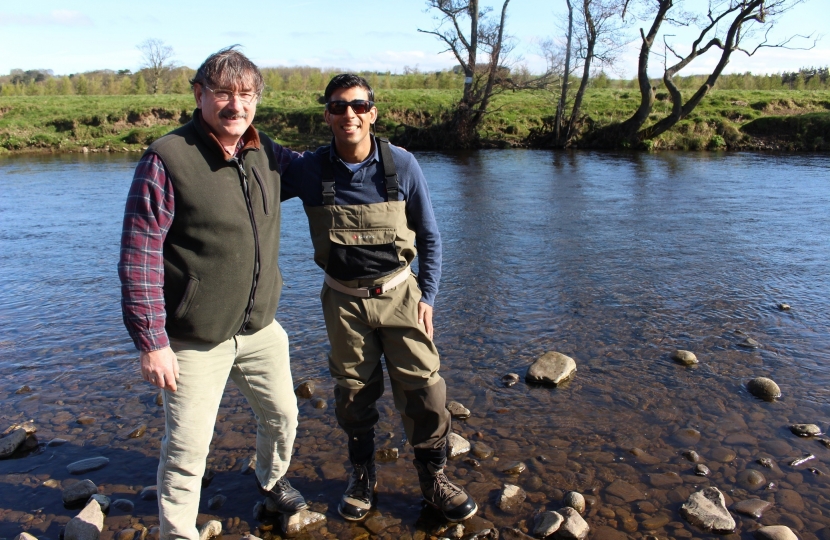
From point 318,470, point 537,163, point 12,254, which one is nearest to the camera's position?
point 318,470

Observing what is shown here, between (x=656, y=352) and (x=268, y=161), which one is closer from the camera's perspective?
(x=268, y=161)

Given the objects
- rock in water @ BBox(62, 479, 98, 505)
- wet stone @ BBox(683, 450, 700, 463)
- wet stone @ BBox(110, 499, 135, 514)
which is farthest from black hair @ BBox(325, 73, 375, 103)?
wet stone @ BBox(683, 450, 700, 463)

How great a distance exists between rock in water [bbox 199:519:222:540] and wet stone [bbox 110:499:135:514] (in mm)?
549

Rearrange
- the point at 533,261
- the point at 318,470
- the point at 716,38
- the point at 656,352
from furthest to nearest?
the point at 716,38
the point at 533,261
the point at 656,352
the point at 318,470

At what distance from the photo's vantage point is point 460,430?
15.7 feet

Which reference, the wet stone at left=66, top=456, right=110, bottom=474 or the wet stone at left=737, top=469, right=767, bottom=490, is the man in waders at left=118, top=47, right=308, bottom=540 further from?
the wet stone at left=737, top=469, right=767, bottom=490

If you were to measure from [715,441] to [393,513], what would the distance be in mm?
2356

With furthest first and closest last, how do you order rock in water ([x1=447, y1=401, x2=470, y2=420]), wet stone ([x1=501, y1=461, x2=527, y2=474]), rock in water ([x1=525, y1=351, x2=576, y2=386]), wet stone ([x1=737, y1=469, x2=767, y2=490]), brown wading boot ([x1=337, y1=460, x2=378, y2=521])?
1. rock in water ([x1=525, y1=351, x2=576, y2=386])
2. rock in water ([x1=447, y1=401, x2=470, y2=420])
3. wet stone ([x1=501, y1=461, x2=527, y2=474])
4. wet stone ([x1=737, y1=469, x2=767, y2=490])
5. brown wading boot ([x1=337, y1=460, x2=378, y2=521])

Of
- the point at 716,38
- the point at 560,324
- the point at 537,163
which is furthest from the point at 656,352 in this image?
the point at 716,38

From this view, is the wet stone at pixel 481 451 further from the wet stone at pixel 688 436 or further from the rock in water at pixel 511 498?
the wet stone at pixel 688 436

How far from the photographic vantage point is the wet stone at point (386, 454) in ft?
14.4

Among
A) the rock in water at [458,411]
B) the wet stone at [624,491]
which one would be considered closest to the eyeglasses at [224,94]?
the rock in water at [458,411]

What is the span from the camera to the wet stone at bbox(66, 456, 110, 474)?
14.1 feet

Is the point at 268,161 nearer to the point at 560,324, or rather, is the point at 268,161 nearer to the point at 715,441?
the point at 715,441
